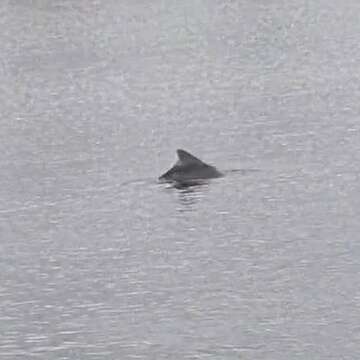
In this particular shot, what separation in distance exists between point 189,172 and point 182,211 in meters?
Answer: 3.26

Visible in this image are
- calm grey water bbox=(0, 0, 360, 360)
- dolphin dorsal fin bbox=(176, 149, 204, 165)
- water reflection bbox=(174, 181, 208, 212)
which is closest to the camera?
calm grey water bbox=(0, 0, 360, 360)

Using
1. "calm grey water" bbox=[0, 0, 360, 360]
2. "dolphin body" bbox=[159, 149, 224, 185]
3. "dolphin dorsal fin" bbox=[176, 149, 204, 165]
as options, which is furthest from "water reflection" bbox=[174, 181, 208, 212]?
"dolphin dorsal fin" bbox=[176, 149, 204, 165]

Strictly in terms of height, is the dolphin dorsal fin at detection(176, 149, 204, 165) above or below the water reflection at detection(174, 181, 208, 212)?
above

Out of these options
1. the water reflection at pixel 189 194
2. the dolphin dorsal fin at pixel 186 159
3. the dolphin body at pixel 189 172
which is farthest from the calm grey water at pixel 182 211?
the dolphin dorsal fin at pixel 186 159

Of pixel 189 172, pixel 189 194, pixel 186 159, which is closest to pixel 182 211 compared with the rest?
pixel 189 194

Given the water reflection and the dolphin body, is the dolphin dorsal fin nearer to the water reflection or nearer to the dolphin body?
the dolphin body

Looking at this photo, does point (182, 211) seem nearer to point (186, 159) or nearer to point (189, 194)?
point (189, 194)

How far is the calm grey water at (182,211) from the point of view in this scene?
89.5 ft

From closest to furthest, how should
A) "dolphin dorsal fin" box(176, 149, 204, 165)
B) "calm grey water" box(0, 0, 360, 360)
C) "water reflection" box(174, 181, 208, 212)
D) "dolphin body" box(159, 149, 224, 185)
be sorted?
"calm grey water" box(0, 0, 360, 360) < "water reflection" box(174, 181, 208, 212) < "dolphin dorsal fin" box(176, 149, 204, 165) < "dolphin body" box(159, 149, 224, 185)

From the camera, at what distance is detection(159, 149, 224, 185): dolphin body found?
39625 millimetres

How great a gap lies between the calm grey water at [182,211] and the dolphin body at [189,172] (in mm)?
506

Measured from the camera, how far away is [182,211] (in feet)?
120

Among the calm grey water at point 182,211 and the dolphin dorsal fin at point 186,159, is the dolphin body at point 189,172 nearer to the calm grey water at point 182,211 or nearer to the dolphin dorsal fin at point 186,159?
the dolphin dorsal fin at point 186,159

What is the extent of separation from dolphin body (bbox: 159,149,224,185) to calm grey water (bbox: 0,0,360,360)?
1.66 feet
